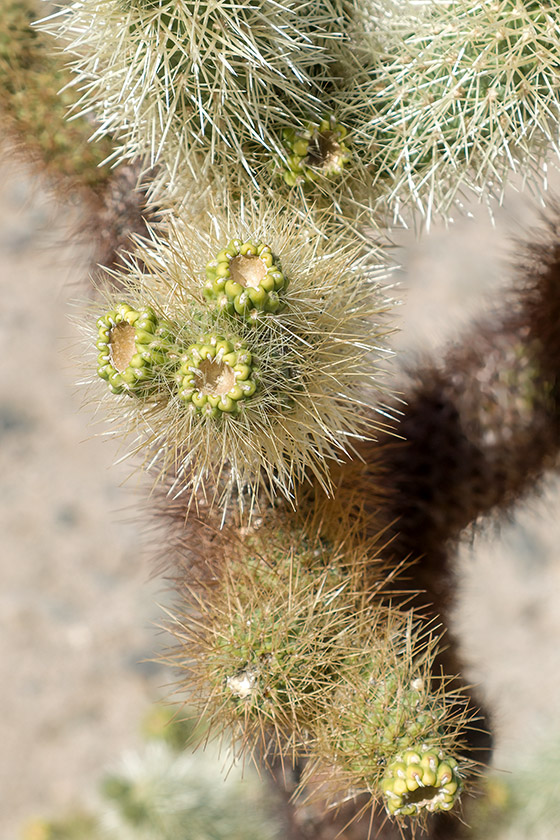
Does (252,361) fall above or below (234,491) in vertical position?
above

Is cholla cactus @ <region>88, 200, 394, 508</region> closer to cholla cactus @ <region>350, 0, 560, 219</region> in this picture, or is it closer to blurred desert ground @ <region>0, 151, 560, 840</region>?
cholla cactus @ <region>350, 0, 560, 219</region>

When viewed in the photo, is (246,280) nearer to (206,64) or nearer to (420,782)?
(206,64)

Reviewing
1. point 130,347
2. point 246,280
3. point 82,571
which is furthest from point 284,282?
point 82,571

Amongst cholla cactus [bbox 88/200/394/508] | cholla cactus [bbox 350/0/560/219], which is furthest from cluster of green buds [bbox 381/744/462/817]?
cholla cactus [bbox 350/0/560/219]

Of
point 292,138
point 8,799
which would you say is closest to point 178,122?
point 292,138

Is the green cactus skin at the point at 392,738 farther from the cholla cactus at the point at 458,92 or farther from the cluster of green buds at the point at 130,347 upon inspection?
the cholla cactus at the point at 458,92

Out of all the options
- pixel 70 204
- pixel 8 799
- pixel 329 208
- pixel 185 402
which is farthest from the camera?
pixel 8 799

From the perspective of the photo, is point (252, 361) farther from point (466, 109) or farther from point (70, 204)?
point (70, 204)

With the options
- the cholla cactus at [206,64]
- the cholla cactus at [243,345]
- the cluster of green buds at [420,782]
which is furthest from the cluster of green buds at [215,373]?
the cluster of green buds at [420,782]
